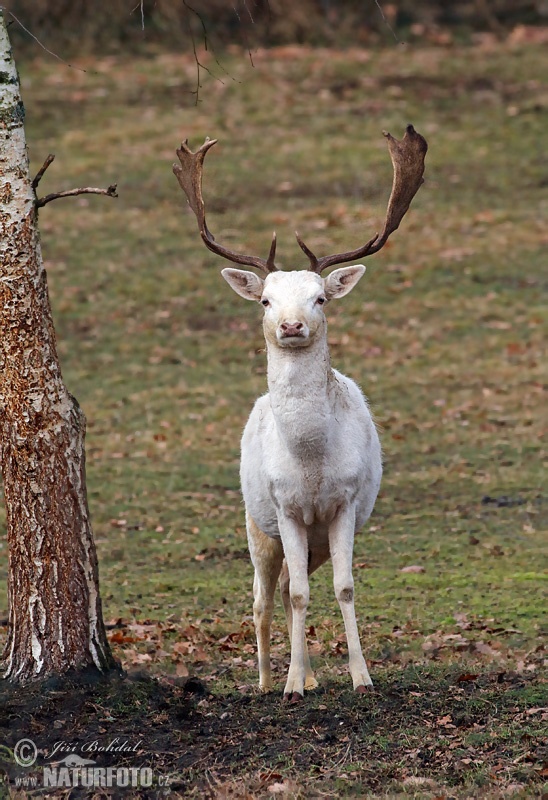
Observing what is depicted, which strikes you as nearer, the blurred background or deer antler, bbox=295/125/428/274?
deer antler, bbox=295/125/428/274

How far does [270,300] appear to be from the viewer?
7.16m

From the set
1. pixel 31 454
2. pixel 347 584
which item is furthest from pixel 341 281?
pixel 31 454

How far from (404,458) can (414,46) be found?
19.3 metres

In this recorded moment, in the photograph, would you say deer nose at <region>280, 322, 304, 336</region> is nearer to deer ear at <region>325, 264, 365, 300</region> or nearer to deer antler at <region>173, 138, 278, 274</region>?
deer ear at <region>325, 264, 365, 300</region>

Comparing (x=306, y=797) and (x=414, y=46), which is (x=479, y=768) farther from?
(x=414, y=46)

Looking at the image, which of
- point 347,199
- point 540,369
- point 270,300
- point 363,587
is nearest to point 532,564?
point 363,587

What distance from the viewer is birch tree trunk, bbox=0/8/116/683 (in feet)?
23.2

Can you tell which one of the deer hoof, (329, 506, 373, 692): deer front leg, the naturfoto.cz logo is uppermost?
(329, 506, 373, 692): deer front leg

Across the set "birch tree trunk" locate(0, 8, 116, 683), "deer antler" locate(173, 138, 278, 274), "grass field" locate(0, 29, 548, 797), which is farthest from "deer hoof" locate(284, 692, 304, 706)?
"deer antler" locate(173, 138, 278, 274)

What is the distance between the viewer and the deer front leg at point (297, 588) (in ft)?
23.3

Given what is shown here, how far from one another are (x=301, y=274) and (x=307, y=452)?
3.46ft

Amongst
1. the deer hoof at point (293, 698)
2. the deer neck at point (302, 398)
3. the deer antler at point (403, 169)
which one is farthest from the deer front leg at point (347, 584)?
the deer antler at point (403, 169)

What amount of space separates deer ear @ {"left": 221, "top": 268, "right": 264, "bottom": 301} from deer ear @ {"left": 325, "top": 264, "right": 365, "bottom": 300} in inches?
16.6

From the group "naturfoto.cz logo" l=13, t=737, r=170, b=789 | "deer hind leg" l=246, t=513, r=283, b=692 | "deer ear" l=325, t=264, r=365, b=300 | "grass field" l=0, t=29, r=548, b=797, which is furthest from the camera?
"deer hind leg" l=246, t=513, r=283, b=692
